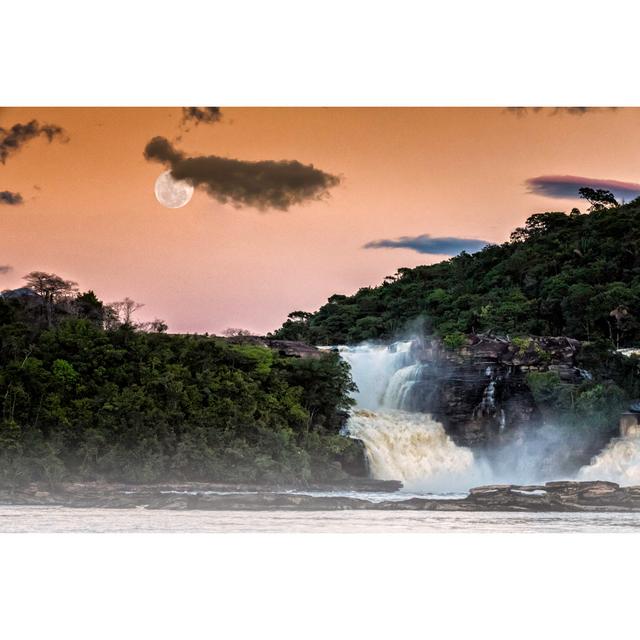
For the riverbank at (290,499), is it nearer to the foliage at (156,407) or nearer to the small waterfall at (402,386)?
the foliage at (156,407)

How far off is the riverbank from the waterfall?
1.17 m

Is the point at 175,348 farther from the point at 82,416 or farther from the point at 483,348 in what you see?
the point at 483,348

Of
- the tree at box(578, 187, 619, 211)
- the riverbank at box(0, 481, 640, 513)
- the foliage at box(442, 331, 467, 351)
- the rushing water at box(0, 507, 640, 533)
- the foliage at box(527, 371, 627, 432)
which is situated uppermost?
the tree at box(578, 187, 619, 211)

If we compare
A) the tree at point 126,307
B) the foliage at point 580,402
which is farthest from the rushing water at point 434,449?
the tree at point 126,307

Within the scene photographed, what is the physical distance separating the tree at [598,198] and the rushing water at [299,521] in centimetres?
387

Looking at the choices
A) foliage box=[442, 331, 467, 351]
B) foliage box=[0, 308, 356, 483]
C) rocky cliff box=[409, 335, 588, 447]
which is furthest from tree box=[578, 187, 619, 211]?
foliage box=[0, 308, 356, 483]

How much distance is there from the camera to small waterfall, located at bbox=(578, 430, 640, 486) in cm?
1109

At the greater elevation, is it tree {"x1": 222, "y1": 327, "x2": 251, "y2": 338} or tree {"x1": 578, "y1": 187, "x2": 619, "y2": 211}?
tree {"x1": 578, "y1": 187, "x2": 619, "y2": 211}

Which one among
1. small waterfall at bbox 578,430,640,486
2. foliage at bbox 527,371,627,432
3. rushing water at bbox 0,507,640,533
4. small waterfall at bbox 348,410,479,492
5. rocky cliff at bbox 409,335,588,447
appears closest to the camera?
rushing water at bbox 0,507,640,533

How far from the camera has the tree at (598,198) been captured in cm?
1194

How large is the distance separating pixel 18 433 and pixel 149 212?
108 inches

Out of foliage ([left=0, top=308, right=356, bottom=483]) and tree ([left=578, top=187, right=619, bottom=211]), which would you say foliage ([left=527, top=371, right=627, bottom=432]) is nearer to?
tree ([left=578, top=187, right=619, bottom=211])
